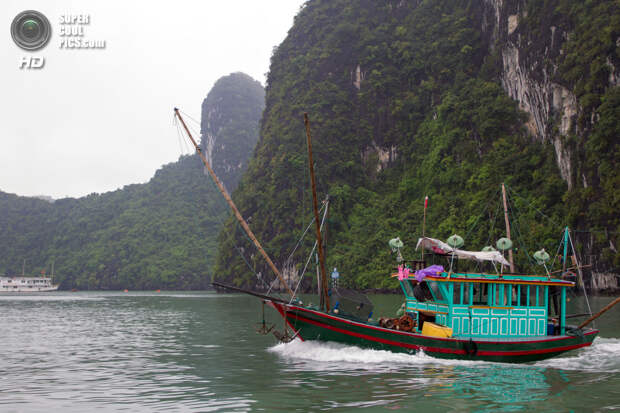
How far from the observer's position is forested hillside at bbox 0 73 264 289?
125 meters

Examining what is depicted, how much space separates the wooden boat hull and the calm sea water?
1.03 feet

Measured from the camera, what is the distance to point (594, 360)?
60.8ft

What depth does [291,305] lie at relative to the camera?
18688 mm

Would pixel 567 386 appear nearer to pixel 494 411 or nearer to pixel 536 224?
pixel 494 411

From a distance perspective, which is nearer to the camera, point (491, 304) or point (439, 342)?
point (439, 342)

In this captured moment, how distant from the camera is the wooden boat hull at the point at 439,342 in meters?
17.2

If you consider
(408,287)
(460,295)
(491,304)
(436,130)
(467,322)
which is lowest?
(467,322)

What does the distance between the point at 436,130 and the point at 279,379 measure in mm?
82107

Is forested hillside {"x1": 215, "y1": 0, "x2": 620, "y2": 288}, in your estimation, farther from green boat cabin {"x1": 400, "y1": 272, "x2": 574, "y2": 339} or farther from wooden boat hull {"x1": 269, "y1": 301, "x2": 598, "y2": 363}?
wooden boat hull {"x1": 269, "y1": 301, "x2": 598, "y2": 363}

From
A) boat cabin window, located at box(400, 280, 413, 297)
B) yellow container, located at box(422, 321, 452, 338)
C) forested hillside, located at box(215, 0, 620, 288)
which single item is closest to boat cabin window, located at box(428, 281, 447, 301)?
yellow container, located at box(422, 321, 452, 338)

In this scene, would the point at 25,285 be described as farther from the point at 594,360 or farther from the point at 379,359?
the point at 594,360

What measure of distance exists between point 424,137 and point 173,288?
6535 centimetres

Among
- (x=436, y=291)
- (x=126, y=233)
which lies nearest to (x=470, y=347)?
(x=436, y=291)

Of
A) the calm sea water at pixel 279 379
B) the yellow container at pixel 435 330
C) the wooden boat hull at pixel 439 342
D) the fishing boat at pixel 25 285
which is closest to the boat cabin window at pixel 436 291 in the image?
the yellow container at pixel 435 330
